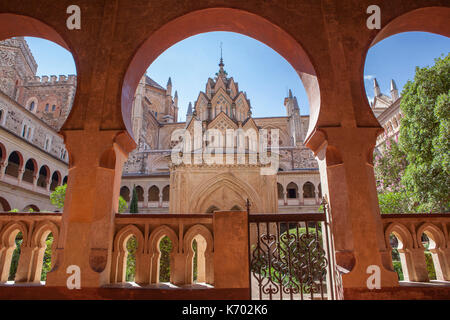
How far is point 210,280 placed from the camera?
10.5 ft

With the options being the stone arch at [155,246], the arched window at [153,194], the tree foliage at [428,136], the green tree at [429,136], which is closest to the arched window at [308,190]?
the arched window at [153,194]

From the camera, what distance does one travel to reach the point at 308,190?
28.5 meters

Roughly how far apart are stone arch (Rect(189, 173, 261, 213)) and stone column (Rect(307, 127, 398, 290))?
12.7 meters

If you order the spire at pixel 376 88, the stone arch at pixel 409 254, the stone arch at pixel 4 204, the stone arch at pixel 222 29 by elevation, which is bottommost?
the stone arch at pixel 409 254

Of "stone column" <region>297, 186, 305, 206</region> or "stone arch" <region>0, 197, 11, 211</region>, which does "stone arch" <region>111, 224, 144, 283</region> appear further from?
"stone column" <region>297, 186, 305, 206</region>

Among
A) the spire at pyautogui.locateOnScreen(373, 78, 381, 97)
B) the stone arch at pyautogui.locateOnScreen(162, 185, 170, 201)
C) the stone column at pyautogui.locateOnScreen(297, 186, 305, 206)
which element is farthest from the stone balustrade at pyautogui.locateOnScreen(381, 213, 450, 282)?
the spire at pyautogui.locateOnScreen(373, 78, 381, 97)

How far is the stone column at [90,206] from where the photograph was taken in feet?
10.2

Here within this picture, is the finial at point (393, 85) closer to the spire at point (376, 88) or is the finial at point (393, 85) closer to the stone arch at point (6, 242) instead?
the spire at point (376, 88)

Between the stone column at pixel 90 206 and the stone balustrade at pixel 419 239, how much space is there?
339cm

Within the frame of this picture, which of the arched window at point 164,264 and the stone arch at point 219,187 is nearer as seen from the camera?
the arched window at point 164,264
